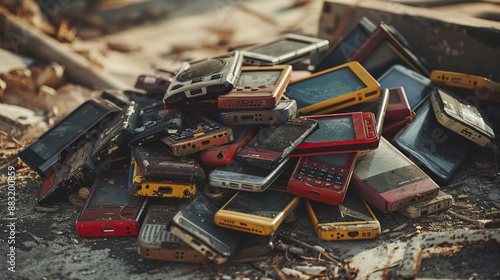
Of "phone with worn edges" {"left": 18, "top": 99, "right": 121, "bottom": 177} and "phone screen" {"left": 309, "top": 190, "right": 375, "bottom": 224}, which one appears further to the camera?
"phone with worn edges" {"left": 18, "top": 99, "right": 121, "bottom": 177}

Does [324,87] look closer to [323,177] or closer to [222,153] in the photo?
[323,177]

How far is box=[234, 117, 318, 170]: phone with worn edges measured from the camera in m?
4.97

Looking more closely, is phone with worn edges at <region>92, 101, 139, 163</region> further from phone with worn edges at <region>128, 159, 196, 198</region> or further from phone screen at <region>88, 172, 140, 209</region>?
phone with worn edges at <region>128, 159, 196, 198</region>

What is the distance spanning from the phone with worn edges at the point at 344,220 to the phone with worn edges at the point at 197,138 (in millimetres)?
1001

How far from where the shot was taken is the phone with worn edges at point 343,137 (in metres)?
5.12

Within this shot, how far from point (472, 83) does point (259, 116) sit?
8.36 feet

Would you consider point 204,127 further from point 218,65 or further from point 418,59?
point 418,59

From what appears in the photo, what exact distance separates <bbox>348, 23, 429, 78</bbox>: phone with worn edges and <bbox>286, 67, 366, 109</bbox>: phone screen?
2.29ft

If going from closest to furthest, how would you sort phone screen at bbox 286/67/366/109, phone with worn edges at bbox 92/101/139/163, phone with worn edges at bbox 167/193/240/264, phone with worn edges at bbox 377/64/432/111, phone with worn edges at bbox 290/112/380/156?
phone with worn edges at bbox 167/193/240/264
phone with worn edges at bbox 290/112/380/156
phone with worn edges at bbox 92/101/139/163
phone screen at bbox 286/67/366/109
phone with worn edges at bbox 377/64/432/111

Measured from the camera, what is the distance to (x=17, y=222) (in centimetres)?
546

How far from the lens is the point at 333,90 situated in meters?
6.02

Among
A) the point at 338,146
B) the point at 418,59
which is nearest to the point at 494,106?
the point at 418,59

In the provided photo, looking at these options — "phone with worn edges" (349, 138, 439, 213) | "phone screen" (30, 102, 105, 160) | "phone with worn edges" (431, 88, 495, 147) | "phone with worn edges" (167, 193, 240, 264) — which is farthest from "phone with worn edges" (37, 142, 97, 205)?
"phone with worn edges" (431, 88, 495, 147)

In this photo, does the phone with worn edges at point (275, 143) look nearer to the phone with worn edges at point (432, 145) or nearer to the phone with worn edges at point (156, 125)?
the phone with worn edges at point (156, 125)
